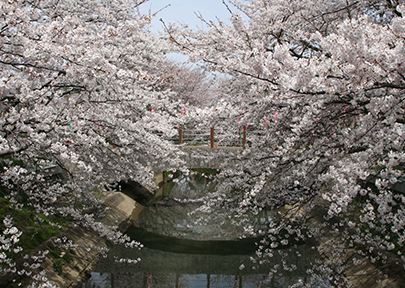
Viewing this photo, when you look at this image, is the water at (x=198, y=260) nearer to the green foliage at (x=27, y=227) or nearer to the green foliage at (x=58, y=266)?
the green foliage at (x=58, y=266)

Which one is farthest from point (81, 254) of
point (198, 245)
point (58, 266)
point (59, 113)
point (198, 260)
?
point (59, 113)

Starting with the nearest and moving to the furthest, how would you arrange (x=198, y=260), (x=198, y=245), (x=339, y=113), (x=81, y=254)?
(x=339, y=113)
(x=81, y=254)
(x=198, y=260)
(x=198, y=245)

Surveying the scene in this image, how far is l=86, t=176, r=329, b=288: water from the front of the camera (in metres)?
7.25

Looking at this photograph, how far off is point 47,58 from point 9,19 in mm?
572

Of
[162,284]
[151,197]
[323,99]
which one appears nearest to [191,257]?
[162,284]

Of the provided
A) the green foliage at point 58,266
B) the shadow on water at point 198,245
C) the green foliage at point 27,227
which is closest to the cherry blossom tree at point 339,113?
the shadow on water at point 198,245

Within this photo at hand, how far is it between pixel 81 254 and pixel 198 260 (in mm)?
3027

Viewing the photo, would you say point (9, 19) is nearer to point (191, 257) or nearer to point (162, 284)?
point (162, 284)

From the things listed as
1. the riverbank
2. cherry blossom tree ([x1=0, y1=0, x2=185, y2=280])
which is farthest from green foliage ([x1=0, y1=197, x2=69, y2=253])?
the riverbank

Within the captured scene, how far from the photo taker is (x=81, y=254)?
23.5 ft

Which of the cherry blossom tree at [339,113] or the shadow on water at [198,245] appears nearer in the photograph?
the cherry blossom tree at [339,113]

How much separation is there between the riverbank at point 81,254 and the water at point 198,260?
30cm

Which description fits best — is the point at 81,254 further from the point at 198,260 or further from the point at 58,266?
the point at 198,260

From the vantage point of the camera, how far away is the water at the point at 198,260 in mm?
7246
